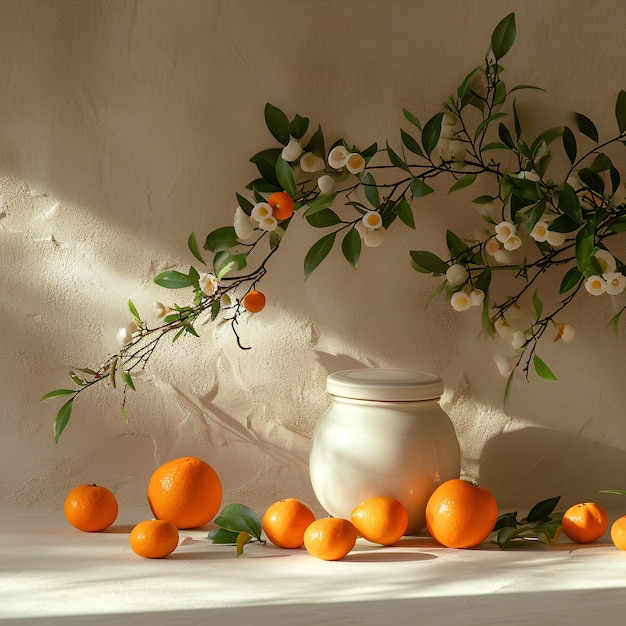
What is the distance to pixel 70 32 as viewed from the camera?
3.89 ft

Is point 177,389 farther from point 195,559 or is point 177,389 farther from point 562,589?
point 562,589

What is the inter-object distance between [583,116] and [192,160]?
548 millimetres

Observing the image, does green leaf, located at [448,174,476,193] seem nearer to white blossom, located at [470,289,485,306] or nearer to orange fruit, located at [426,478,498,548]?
white blossom, located at [470,289,485,306]

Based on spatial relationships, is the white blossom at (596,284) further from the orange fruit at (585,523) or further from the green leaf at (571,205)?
the orange fruit at (585,523)

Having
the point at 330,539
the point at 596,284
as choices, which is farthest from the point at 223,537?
the point at 596,284

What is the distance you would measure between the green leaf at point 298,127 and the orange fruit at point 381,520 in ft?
1.65

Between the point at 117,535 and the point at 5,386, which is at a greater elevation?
the point at 5,386

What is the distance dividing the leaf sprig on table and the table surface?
23cm

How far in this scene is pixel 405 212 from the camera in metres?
1.14

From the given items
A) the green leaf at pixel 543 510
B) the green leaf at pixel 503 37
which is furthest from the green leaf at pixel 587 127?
the green leaf at pixel 543 510

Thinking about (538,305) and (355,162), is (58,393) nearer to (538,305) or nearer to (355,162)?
(355,162)

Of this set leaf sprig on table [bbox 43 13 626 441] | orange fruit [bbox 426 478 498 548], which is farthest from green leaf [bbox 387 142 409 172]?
orange fruit [bbox 426 478 498 548]

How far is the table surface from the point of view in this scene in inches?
31.9

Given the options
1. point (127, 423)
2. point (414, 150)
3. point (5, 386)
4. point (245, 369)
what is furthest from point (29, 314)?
point (414, 150)
